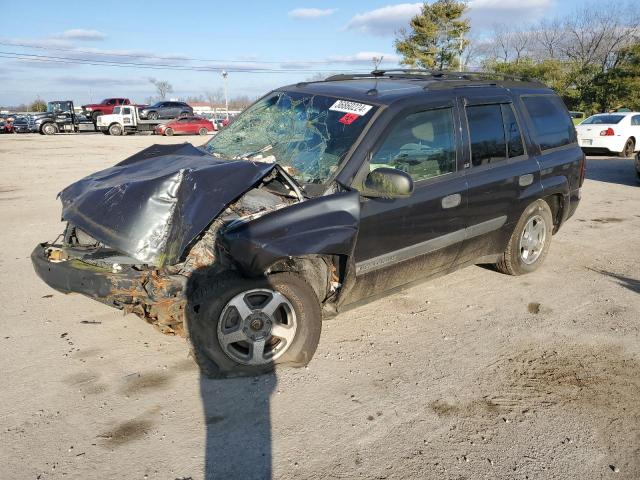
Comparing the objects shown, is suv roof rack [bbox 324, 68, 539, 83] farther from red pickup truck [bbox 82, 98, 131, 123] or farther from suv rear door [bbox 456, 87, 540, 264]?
red pickup truck [bbox 82, 98, 131, 123]

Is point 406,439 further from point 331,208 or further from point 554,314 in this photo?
point 554,314

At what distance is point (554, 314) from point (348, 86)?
259 centimetres

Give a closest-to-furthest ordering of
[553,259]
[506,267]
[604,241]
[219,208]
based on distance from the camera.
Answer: [219,208] < [506,267] < [553,259] < [604,241]

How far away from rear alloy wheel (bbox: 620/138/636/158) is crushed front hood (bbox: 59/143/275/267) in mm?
16008

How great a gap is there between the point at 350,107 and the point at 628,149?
15.5m

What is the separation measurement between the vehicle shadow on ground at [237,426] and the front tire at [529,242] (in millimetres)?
2813

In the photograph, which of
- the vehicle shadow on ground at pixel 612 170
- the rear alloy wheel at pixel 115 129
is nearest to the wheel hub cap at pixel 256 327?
the vehicle shadow on ground at pixel 612 170

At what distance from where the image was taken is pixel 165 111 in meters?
33.8

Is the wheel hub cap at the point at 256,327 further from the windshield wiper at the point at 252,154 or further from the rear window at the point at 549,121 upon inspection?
the rear window at the point at 549,121

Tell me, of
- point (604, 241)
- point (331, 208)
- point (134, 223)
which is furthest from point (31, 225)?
point (604, 241)

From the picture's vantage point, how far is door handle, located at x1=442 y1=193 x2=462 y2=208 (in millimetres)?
3801

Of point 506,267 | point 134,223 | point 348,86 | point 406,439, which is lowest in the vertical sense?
point 406,439

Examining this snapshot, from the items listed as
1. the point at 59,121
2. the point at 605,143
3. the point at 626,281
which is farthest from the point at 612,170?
the point at 59,121

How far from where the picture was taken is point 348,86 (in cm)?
415
